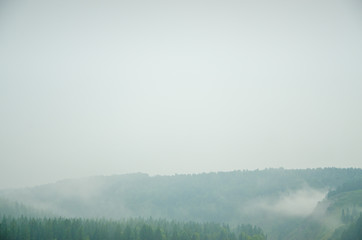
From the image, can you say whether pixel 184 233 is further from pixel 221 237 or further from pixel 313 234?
pixel 313 234

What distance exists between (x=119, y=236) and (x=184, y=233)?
2514 centimetres

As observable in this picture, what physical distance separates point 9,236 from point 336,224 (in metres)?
149

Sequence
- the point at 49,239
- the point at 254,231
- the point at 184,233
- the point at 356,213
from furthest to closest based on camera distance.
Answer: the point at 356,213 → the point at 254,231 → the point at 184,233 → the point at 49,239

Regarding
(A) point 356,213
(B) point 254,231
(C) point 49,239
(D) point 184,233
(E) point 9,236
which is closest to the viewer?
(E) point 9,236

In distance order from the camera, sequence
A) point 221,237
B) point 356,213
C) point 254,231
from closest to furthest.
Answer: point 221,237 → point 254,231 → point 356,213

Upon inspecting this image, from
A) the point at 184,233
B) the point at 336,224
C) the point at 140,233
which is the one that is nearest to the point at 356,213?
the point at 336,224

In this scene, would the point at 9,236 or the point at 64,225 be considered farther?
the point at 64,225

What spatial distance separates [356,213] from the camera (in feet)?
636

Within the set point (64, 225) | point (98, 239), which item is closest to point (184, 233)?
point (98, 239)

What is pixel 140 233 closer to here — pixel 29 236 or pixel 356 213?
pixel 29 236

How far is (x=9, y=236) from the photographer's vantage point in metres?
119

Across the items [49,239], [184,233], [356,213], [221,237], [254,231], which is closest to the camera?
[49,239]

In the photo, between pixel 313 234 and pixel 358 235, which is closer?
pixel 358 235

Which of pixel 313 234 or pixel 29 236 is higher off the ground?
pixel 29 236
